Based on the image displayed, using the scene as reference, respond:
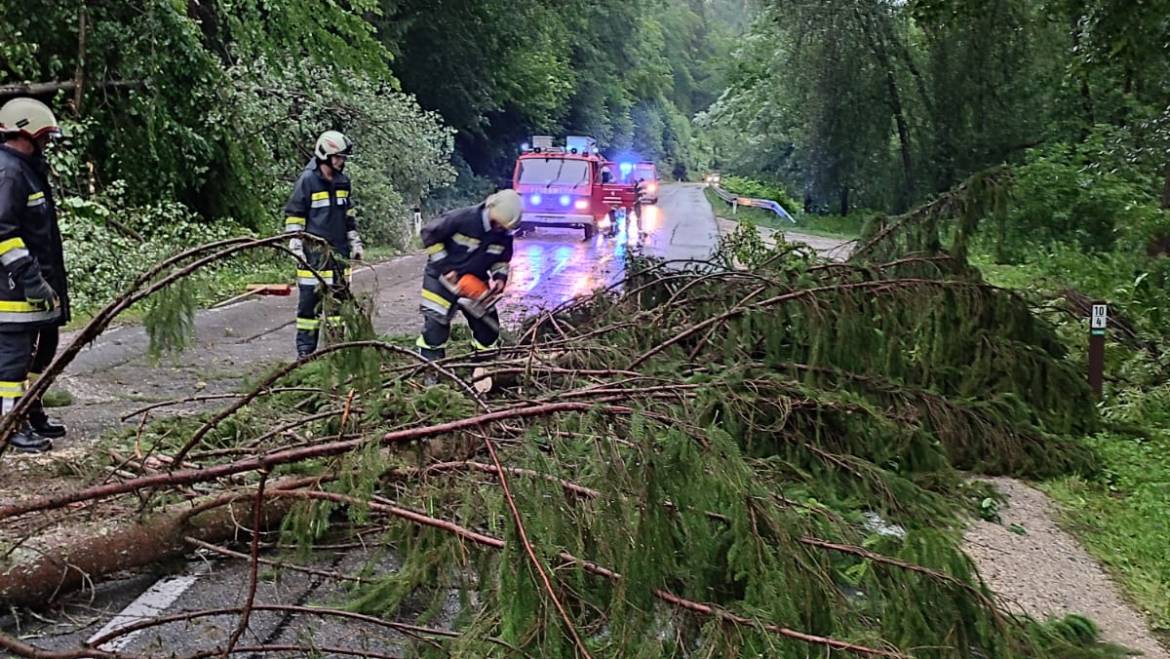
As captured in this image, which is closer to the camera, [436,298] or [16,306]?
[16,306]

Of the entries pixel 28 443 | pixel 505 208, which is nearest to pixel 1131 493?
pixel 505 208

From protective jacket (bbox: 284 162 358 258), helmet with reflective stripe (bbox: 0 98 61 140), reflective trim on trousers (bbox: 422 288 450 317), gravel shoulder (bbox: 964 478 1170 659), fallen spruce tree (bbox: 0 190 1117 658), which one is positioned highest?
helmet with reflective stripe (bbox: 0 98 61 140)

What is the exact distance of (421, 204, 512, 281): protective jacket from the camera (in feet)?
20.1

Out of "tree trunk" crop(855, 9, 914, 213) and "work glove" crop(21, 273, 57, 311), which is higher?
"tree trunk" crop(855, 9, 914, 213)

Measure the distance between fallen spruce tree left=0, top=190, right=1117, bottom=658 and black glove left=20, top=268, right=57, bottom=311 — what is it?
81 centimetres

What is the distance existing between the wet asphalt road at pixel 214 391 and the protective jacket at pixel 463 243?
0.62 meters

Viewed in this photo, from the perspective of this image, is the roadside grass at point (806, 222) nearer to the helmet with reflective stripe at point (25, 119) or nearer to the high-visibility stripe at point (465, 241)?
the high-visibility stripe at point (465, 241)

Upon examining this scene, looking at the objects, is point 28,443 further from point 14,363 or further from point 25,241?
point 25,241

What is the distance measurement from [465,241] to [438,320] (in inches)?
21.6

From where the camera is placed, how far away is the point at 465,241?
6.15 meters

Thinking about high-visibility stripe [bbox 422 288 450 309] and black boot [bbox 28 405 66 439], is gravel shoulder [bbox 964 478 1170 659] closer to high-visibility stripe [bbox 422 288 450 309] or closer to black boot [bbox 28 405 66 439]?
high-visibility stripe [bbox 422 288 450 309]

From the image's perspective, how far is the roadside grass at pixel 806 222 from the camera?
28.0m

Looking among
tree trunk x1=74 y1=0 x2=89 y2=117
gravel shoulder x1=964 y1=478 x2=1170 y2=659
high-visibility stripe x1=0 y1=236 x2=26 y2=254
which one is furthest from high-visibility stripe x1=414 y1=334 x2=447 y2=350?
tree trunk x1=74 y1=0 x2=89 y2=117

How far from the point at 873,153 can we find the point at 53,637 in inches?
1069
